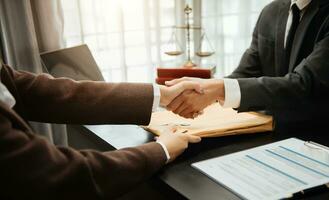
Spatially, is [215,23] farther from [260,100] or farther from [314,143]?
[314,143]

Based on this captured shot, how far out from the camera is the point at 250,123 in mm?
1048

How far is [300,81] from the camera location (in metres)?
1.16

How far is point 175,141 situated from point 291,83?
47 cm

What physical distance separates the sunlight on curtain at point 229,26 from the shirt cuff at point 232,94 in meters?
1.38

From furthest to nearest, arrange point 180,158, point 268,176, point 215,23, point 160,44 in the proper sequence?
point 215,23, point 160,44, point 180,158, point 268,176

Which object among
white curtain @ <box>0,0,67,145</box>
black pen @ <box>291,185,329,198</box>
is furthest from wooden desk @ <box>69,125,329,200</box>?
white curtain @ <box>0,0,67,145</box>

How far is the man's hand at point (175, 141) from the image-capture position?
880mm

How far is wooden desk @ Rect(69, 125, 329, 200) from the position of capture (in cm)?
74

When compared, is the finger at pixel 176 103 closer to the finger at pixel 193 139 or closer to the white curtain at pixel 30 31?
the finger at pixel 193 139

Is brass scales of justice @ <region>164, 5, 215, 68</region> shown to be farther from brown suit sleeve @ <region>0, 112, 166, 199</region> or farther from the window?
brown suit sleeve @ <region>0, 112, 166, 199</region>

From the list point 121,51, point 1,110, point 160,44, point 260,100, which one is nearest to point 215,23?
point 160,44

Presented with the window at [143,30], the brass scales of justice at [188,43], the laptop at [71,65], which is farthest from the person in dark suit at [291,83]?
the window at [143,30]

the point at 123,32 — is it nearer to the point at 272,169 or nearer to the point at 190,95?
the point at 190,95

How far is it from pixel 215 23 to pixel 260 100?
1.61 meters
